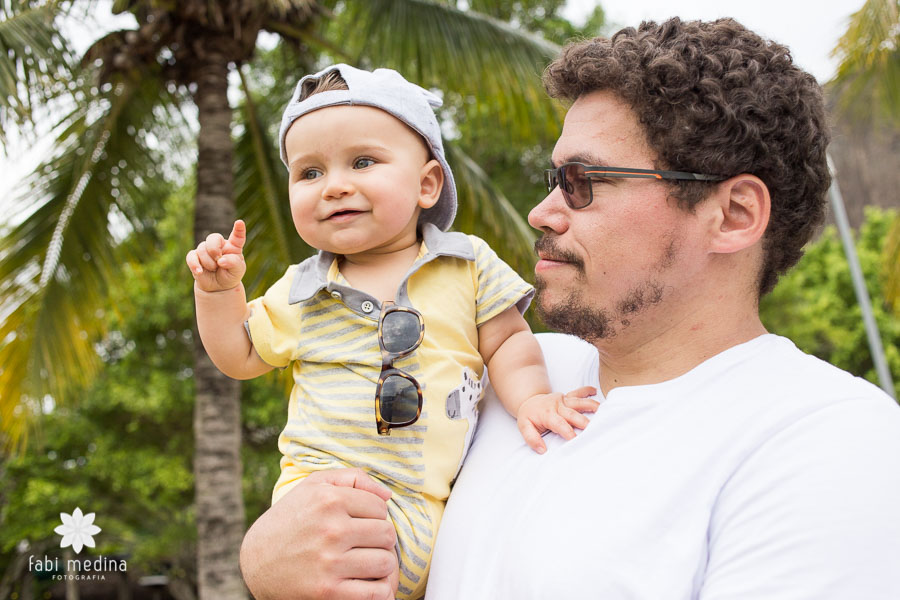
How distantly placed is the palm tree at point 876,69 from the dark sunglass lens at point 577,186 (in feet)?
21.7

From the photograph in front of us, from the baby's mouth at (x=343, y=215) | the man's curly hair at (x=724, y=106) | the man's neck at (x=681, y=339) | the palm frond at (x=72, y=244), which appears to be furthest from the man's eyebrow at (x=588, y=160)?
the palm frond at (x=72, y=244)

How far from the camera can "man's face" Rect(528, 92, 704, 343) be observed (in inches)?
74.5

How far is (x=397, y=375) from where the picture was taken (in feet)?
5.95

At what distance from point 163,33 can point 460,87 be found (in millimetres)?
2568

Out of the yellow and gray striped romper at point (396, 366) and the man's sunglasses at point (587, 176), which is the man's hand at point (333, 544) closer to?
the yellow and gray striped romper at point (396, 366)

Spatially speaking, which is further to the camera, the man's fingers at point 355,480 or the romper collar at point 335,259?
the romper collar at point 335,259

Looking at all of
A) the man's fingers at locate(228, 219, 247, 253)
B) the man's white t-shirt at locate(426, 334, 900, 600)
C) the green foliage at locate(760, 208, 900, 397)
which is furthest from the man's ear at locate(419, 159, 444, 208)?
the green foliage at locate(760, 208, 900, 397)

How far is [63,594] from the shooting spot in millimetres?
23484

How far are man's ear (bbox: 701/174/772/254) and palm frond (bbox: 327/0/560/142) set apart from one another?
490 cm

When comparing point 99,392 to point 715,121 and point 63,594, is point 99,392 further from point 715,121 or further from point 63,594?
point 715,121

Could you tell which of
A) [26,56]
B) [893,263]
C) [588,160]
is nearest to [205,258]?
[588,160]

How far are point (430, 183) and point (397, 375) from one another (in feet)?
1.92

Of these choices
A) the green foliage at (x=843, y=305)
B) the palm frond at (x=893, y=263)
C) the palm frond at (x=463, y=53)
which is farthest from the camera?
the green foliage at (x=843, y=305)

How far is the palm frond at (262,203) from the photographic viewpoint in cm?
745
